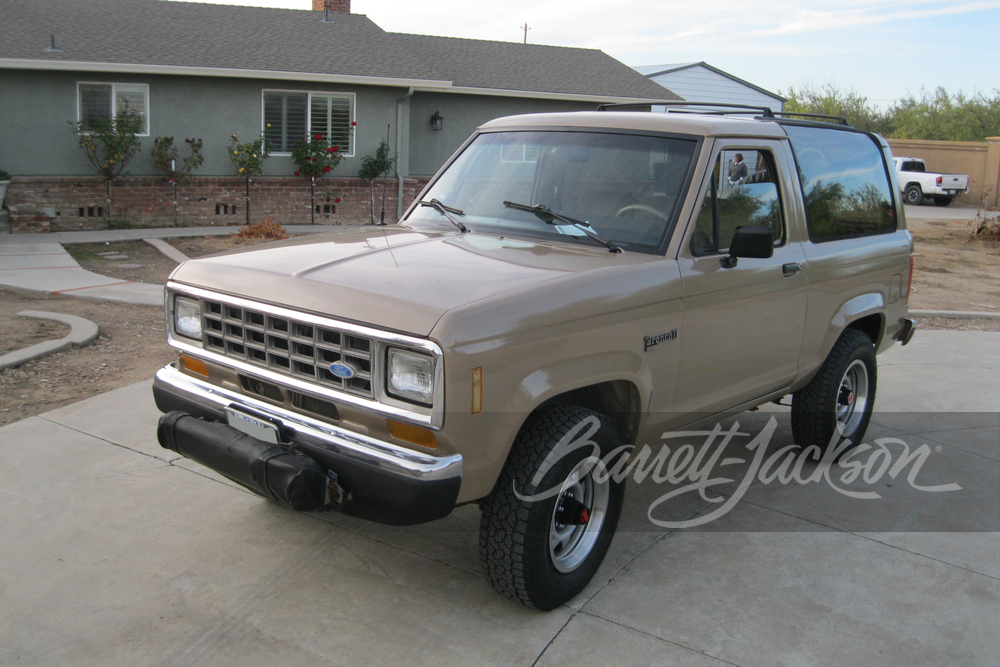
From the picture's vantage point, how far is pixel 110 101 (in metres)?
A: 17.1

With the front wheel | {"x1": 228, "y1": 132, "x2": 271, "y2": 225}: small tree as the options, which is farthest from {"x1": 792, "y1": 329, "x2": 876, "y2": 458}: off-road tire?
the front wheel

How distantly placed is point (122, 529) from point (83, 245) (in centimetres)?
1188

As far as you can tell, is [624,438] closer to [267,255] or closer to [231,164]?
[267,255]

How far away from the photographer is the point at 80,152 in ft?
54.9

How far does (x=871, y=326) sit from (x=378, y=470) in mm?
3985

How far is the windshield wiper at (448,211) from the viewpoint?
14.4ft

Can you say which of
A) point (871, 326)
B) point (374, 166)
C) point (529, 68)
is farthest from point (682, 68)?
point (871, 326)

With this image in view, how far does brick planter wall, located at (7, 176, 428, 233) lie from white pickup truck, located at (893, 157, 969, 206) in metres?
22.6

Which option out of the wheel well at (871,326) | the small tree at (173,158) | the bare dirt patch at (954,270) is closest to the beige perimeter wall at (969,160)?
the bare dirt patch at (954,270)

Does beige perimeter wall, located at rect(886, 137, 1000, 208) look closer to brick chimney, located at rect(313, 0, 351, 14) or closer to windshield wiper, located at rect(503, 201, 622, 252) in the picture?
brick chimney, located at rect(313, 0, 351, 14)

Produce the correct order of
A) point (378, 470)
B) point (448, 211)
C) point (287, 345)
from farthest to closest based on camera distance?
point (448, 211) < point (287, 345) < point (378, 470)

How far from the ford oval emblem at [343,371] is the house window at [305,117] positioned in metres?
16.6

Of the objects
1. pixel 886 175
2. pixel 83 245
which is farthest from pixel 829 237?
pixel 83 245

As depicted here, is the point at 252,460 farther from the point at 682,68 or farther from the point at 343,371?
the point at 682,68
